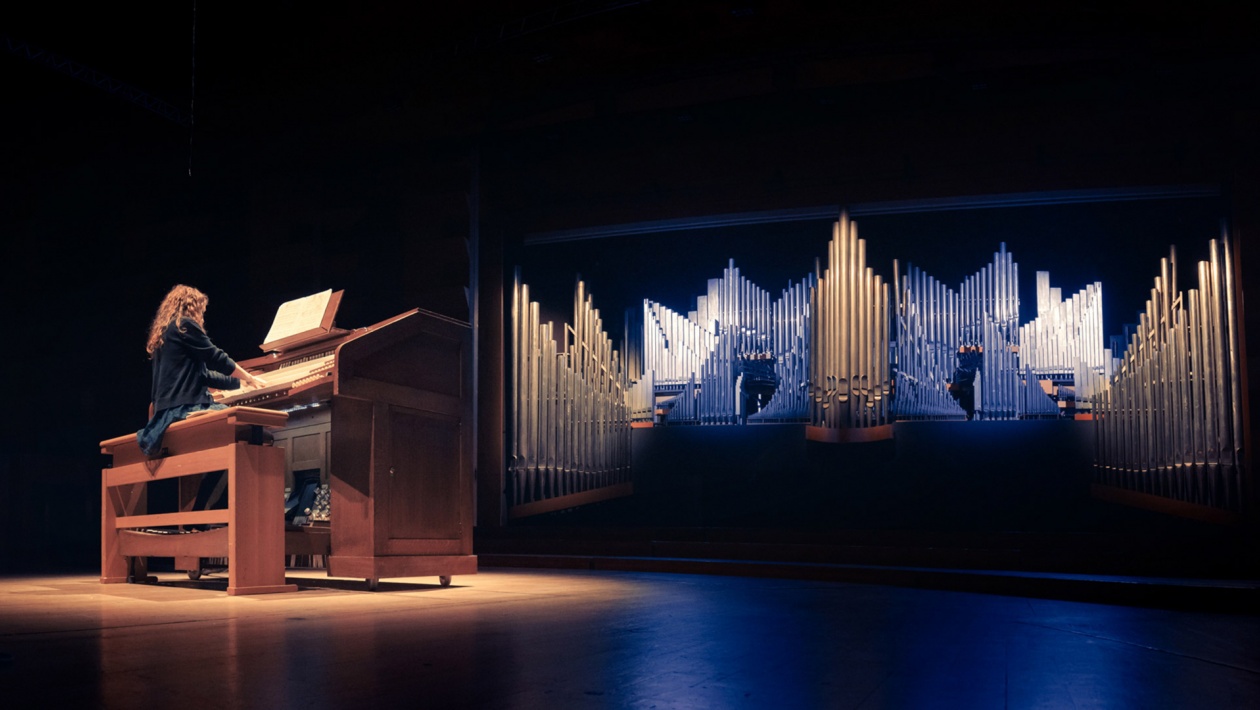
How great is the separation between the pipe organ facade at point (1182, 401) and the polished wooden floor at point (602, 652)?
2.19m

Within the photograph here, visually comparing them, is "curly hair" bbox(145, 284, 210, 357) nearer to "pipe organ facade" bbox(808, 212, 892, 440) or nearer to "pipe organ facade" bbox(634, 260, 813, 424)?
"pipe organ facade" bbox(634, 260, 813, 424)

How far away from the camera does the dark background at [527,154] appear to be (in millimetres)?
6395

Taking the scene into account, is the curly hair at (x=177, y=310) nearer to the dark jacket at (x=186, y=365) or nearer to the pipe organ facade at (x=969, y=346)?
the dark jacket at (x=186, y=365)

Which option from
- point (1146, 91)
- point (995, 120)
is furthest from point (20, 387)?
point (1146, 91)

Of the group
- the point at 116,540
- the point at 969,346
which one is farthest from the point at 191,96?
the point at 969,346

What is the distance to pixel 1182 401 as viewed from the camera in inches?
240

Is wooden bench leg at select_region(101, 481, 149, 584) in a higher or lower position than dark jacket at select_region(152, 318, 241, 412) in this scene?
lower

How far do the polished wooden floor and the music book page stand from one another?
4.91 feet

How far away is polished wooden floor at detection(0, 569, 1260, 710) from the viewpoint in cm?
186

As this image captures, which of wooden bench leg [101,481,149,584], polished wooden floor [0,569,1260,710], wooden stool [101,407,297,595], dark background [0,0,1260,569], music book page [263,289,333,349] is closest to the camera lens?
polished wooden floor [0,569,1260,710]

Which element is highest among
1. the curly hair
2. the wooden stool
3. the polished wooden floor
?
the curly hair

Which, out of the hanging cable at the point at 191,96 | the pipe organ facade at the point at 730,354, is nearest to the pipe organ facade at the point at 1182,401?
the pipe organ facade at the point at 730,354

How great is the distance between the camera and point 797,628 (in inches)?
119

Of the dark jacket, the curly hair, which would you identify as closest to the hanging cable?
the curly hair
